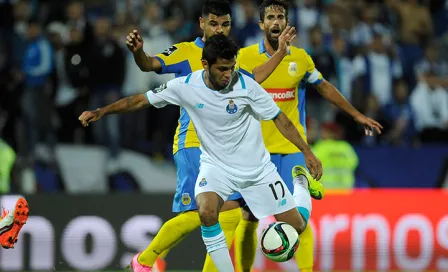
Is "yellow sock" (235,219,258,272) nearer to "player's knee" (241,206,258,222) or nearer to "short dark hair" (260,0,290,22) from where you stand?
"player's knee" (241,206,258,222)

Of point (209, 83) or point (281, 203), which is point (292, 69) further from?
point (281, 203)

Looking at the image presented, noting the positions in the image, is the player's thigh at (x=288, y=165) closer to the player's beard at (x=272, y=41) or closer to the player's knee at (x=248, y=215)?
the player's knee at (x=248, y=215)

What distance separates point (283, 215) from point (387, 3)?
943 centimetres

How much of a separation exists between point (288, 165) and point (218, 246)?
1.45m

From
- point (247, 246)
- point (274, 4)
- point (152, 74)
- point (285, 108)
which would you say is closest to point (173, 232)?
point (247, 246)

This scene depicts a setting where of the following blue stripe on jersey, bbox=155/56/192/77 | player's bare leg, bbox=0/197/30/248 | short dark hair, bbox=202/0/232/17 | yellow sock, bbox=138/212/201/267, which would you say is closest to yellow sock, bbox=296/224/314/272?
yellow sock, bbox=138/212/201/267

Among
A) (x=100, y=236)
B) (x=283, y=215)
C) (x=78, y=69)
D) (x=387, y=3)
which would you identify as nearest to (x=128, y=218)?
(x=100, y=236)

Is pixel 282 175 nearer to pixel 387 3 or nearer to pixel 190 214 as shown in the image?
pixel 190 214

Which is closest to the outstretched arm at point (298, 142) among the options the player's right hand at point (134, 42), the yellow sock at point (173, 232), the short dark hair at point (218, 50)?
the short dark hair at point (218, 50)

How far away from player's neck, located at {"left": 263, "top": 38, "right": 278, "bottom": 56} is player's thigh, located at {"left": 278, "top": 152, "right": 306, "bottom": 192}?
0.90m

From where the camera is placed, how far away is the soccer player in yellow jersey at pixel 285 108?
8094 mm

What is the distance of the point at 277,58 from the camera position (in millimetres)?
7617

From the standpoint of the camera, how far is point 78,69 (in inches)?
521

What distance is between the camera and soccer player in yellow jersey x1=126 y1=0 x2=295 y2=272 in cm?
776
